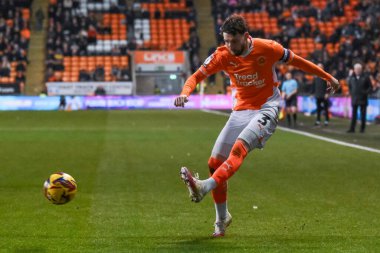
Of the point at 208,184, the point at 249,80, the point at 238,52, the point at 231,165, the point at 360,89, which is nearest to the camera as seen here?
the point at 208,184

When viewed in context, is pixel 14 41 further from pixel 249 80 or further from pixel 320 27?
pixel 249 80

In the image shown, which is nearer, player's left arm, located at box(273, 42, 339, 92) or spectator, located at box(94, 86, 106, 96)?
player's left arm, located at box(273, 42, 339, 92)

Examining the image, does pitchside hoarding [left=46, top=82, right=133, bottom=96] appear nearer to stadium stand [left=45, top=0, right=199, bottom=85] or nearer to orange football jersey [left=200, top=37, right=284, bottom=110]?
stadium stand [left=45, top=0, right=199, bottom=85]

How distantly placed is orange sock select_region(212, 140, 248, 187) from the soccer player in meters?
0.01

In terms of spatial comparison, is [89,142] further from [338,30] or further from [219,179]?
[338,30]

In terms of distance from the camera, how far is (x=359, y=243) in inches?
329

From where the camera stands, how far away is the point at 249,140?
8.84 meters

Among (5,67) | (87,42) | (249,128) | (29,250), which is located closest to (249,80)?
(249,128)

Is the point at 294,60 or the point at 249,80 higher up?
the point at 294,60

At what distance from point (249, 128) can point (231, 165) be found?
603mm

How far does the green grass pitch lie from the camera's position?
28.0 feet

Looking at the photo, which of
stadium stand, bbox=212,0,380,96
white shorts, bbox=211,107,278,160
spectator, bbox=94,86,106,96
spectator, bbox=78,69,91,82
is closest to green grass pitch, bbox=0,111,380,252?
white shorts, bbox=211,107,278,160

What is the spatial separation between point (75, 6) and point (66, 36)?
3122 mm

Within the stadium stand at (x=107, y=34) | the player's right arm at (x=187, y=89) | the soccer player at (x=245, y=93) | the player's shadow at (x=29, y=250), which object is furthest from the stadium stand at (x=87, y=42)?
the player's shadow at (x=29, y=250)
